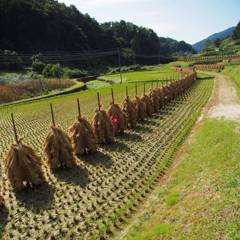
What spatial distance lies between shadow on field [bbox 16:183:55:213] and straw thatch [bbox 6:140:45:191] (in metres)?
0.30

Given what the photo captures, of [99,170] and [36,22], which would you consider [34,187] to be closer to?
[99,170]

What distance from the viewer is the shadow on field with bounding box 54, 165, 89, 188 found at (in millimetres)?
16219

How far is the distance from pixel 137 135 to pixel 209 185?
1068 cm

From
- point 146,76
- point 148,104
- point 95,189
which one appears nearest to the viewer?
point 95,189

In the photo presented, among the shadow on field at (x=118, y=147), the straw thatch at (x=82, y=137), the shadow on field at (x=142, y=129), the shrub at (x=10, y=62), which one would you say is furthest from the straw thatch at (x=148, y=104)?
the shrub at (x=10, y=62)

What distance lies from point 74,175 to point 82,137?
2.92 meters

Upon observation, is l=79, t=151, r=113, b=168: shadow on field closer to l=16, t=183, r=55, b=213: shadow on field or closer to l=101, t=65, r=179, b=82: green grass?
l=16, t=183, r=55, b=213: shadow on field

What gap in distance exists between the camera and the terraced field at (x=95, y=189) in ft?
40.7

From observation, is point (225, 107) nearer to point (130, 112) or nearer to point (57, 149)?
point (130, 112)

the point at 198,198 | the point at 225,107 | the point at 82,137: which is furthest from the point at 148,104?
the point at 198,198

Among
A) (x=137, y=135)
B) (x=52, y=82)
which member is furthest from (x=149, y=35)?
(x=137, y=135)

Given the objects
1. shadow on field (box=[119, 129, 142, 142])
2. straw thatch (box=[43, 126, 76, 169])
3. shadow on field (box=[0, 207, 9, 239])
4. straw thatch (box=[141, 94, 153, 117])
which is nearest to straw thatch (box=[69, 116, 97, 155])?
straw thatch (box=[43, 126, 76, 169])

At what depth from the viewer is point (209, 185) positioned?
44.8 ft

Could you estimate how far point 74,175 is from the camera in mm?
17078
